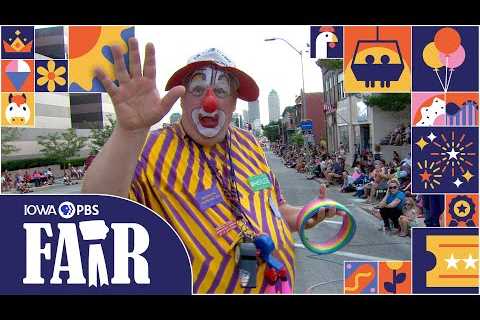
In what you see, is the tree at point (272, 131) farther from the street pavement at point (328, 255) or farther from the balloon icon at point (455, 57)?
the balloon icon at point (455, 57)

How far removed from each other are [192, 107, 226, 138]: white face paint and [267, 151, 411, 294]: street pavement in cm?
40

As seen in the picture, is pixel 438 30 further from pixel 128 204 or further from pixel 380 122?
pixel 128 204

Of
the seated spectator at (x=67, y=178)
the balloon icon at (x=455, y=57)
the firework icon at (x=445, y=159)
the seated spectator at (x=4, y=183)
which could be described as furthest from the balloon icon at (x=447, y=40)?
the seated spectator at (x=4, y=183)

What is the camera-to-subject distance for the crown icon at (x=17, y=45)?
2303 millimetres

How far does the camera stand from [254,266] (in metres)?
1.94

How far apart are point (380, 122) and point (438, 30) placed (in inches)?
19.2

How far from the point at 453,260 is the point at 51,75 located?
2.03m

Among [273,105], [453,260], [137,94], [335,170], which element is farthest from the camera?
[335,170]

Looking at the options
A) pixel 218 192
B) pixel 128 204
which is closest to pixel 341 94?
pixel 218 192

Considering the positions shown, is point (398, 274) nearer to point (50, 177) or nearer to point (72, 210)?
point (72, 210)

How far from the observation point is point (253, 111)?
7.41ft

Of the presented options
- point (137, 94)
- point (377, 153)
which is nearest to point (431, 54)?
point (377, 153)

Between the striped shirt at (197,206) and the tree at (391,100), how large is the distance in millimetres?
743

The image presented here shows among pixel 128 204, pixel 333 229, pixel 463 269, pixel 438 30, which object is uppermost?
pixel 438 30
